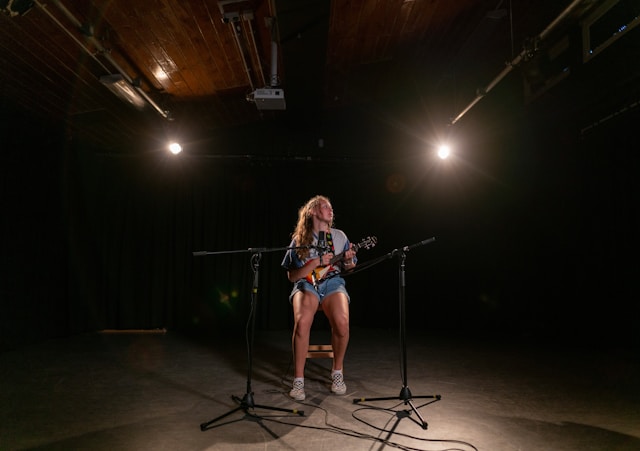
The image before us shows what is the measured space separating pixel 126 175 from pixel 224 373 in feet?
13.8

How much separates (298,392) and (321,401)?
0.18 m

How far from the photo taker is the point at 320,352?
11.2ft

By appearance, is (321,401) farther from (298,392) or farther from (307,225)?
(307,225)

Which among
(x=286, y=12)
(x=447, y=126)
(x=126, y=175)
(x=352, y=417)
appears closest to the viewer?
(x=352, y=417)

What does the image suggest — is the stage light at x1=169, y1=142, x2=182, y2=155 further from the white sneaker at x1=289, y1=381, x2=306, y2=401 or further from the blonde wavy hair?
the white sneaker at x1=289, y1=381, x2=306, y2=401

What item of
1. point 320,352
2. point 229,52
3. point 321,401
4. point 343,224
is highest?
point 229,52

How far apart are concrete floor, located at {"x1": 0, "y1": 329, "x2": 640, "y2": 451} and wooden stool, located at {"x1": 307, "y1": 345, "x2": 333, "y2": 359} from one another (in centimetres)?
23

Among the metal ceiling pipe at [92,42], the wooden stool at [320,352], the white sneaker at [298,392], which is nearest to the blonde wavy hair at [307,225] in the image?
the wooden stool at [320,352]

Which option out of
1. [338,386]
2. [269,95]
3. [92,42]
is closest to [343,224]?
[269,95]

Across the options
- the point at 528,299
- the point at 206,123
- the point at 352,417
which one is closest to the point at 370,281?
the point at 528,299

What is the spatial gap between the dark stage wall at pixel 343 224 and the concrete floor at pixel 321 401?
1.40 metres

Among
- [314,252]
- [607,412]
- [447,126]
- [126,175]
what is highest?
[447,126]

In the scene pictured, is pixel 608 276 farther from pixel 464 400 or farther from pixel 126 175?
pixel 126 175

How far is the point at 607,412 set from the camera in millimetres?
2646
